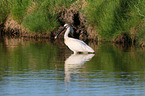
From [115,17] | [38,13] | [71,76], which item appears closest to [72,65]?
[71,76]

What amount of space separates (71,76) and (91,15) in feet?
50.0

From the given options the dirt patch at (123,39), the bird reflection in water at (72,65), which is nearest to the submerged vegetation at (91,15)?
the dirt patch at (123,39)

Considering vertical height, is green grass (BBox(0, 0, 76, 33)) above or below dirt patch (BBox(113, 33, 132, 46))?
above

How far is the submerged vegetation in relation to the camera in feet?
76.6

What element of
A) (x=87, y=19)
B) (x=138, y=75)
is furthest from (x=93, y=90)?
(x=87, y=19)

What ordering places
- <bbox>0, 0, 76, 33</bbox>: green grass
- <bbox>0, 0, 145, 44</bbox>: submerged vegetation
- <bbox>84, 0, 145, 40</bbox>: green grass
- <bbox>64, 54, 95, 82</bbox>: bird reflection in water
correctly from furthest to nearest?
<bbox>0, 0, 76, 33</bbox>: green grass
<bbox>84, 0, 145, 40</bbox>: green grass
<bbox>0, 0, 145, 44</bbox>: submerged vegetation
<bbox>64, 54, 95, 82</bbox>: bird reflection in water

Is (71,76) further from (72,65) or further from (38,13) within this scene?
(38,13)

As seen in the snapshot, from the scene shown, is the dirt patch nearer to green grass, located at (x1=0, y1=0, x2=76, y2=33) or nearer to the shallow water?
green grass, located at (x1=0, y1=0, x2=76, y2=33)

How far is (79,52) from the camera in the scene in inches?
744

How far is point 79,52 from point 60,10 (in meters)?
11.9

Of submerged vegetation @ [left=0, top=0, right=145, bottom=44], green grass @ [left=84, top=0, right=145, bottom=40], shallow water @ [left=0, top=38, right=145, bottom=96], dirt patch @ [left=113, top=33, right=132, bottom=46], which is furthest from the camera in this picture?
dirt patch @ [left=113, top=33, right=132, bottom=46]

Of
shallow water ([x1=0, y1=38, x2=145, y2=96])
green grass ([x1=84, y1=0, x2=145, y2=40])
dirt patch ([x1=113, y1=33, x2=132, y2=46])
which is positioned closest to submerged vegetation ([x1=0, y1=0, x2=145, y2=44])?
green grass ([x1=84, y1=0, x2=145, y2=40])

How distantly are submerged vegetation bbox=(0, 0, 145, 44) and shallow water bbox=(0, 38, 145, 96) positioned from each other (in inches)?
297

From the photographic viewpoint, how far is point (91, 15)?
26.2 metres
